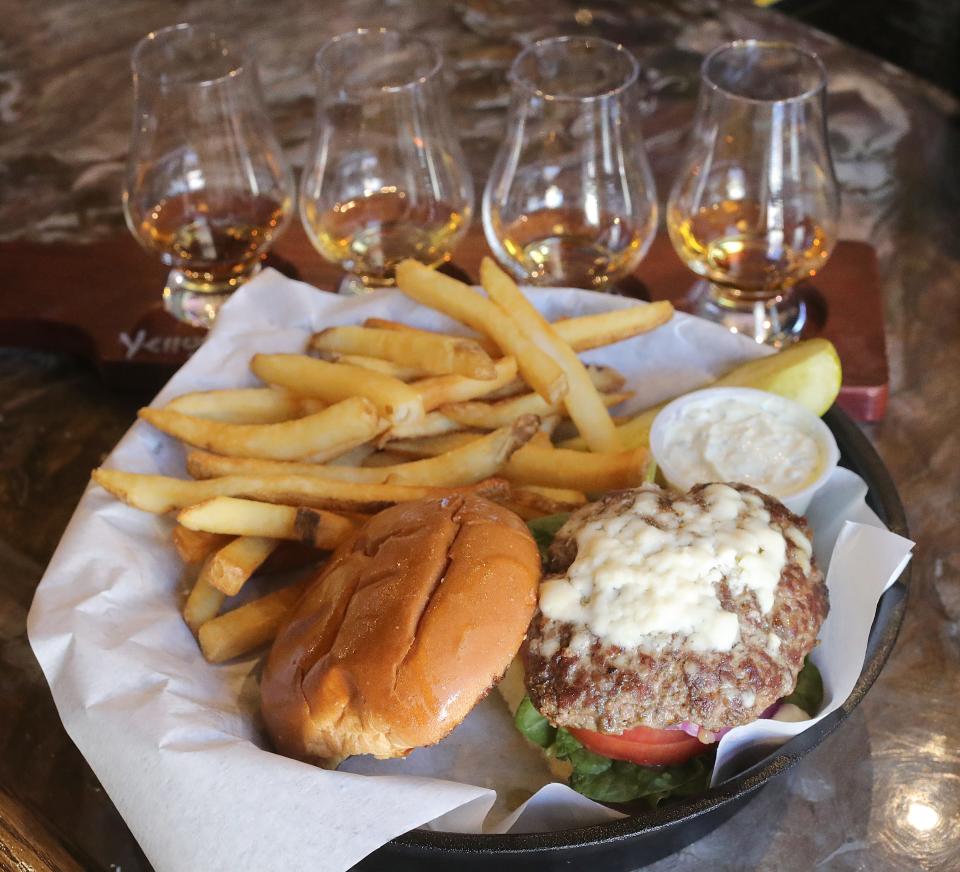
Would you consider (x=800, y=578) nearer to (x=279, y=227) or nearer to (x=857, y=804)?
(x=857, y=804)

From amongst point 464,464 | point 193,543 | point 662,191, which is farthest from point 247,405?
point 662,191

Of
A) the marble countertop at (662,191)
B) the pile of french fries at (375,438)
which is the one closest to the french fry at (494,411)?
the pile of french fries at (375,438)

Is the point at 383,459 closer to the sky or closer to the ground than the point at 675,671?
closer to the ground

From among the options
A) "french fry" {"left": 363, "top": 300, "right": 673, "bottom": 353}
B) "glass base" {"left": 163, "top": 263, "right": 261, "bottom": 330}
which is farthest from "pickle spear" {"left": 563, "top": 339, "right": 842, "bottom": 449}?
"glass base" {"left": 163, "top": 263, "right": 261, "bottom": 330}

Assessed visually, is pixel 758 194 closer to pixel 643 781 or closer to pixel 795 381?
pixel 795 381

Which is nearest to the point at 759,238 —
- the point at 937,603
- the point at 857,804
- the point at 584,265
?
the point at 584,265

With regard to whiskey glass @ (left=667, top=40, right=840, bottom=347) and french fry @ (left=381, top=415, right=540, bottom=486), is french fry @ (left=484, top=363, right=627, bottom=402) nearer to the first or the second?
french fry @ (left=381, top=415, right=540, bottom=486)

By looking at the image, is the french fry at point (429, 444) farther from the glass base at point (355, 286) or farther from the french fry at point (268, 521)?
the glass base at point (355, 286)
